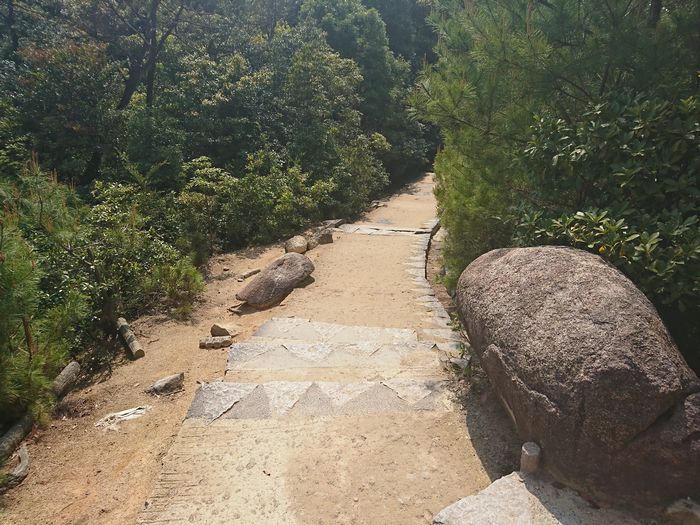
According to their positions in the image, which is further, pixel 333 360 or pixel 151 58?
pixel 151 58

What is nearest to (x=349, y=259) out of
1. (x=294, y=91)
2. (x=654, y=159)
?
(x=654, y=159)

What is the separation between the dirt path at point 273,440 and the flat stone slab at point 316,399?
0.04 feet

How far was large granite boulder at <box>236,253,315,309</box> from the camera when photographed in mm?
6289

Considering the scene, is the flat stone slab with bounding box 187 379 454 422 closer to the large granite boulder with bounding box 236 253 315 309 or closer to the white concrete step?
the white concrete step

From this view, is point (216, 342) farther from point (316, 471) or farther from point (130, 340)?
point (316, 471)

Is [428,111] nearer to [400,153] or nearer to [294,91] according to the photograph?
[294,91]

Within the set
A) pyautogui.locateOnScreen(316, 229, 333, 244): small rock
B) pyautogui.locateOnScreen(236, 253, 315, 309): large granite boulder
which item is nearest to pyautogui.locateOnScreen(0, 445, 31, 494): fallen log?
pyautogui.locateOnScreen(236, 253, 315, 309): large granite boulder

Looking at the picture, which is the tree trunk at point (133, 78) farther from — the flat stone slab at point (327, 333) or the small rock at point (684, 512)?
the small rock at point (684, 512)

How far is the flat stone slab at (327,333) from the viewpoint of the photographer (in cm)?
487

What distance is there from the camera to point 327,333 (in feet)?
16.7

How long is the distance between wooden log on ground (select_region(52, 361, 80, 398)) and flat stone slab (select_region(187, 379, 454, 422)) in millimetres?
1794

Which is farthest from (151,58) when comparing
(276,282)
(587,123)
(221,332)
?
(587,123)

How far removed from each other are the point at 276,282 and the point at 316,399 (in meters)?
3.14

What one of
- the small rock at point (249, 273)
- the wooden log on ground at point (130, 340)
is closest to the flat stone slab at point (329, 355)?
the wooden log on ground at point (130, 340)
